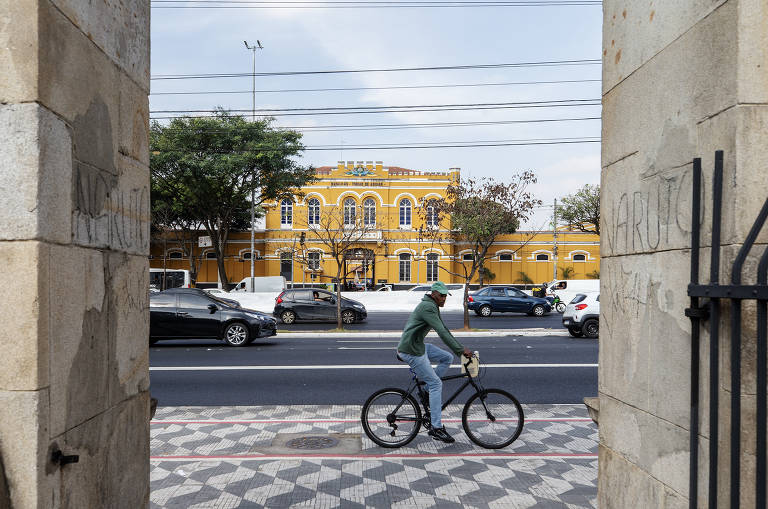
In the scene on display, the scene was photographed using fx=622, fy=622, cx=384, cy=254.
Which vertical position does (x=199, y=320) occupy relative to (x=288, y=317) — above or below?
above

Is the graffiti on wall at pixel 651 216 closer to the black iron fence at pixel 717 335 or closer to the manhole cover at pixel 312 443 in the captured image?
the black iron fence at pixel 717 335

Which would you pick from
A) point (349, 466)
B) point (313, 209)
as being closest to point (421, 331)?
point (349, 466)

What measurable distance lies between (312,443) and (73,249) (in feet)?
16.3

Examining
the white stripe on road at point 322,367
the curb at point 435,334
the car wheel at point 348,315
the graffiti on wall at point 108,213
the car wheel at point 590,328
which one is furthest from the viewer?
the car wheel at point 348,315

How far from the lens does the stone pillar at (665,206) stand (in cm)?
272

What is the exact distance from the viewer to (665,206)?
3.41m

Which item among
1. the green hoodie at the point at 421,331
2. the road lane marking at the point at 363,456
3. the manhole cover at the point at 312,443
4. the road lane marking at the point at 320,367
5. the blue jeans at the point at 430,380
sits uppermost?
the green hoodie at the point at 421,331

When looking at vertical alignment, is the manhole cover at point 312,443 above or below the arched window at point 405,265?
below

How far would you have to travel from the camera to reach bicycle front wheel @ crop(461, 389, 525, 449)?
7.47 meters

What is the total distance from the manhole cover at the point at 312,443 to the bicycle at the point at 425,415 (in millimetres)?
448

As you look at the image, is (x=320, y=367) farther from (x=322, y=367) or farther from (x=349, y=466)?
(x=349, y=466)

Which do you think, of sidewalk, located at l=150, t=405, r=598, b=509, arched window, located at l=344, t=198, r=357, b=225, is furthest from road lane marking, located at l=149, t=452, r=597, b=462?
arched window, located at l=344, t=198, r=357, b=225

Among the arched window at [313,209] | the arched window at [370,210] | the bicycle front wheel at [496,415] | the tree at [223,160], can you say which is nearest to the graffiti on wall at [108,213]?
the bicycle front wheel at [496,415]

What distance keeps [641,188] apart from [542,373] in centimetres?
954
